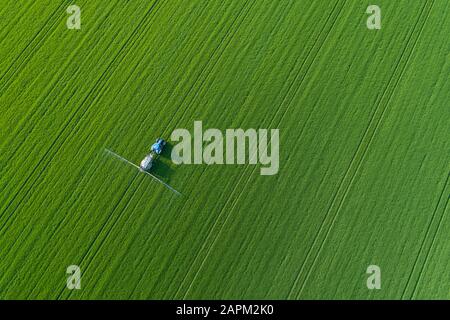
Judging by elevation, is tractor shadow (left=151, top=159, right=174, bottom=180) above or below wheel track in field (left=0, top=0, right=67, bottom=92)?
below

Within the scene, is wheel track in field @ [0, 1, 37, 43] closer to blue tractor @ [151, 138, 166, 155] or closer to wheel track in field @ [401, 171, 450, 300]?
blue tractor @ [151, 138, 166, 155]

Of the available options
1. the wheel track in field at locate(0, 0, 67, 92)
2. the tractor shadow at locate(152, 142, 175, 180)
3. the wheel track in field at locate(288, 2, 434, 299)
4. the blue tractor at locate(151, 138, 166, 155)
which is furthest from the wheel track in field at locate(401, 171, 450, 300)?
the wheel track in field at locate(0, 0, 67, 92)

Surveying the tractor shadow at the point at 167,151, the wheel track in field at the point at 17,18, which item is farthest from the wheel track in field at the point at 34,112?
the tractor shadow at the point at 167,151

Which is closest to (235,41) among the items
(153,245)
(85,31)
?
(85,31)

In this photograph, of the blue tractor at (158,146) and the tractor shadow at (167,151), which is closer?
the blue tractor at (158,146)

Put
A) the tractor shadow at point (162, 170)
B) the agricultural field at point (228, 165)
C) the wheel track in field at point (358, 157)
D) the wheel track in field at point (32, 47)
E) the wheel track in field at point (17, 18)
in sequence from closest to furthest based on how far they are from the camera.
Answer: the agricultural field at point (228, 165) → the wheel track in field at point (358, 157) → the tractor shadow at point (162, 170) → the wheel track in field at point (32, 47) → the wheel track in field at point (17, 18)

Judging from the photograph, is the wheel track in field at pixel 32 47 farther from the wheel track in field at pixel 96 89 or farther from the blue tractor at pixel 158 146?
the blue tractor at pixel 158 146
